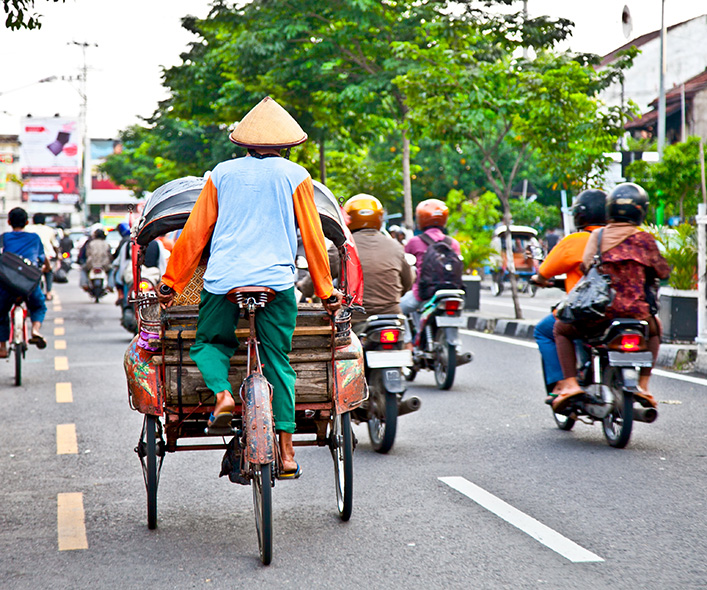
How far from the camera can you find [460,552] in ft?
14.8

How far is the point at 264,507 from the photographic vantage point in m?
4.14

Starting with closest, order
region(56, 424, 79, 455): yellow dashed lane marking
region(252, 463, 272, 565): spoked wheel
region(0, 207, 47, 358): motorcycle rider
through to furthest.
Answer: region(252, 463, 272, 565): spoked wheel < region(56, 424, 79, 455): yellow dashed lane marking < region(0, 207, 47, 358): motorcycle rider

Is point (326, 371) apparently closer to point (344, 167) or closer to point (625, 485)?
point (625, 485)

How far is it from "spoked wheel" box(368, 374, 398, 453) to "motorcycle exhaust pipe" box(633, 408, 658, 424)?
150cm

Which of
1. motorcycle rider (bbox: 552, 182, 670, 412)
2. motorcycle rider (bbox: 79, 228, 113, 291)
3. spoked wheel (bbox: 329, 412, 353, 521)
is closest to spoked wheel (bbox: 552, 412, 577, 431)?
motorcycle rider (bbox: 552, 182, 670, 412)

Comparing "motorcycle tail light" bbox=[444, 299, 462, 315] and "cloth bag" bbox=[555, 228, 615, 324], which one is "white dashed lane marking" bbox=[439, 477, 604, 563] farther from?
"motorcycle tail light" bbox=[444, 299, 462, 315]

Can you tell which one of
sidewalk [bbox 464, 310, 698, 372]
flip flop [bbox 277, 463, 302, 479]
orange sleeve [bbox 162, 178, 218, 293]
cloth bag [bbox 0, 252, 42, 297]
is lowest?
sidewalk [bbox 464, 310, 698, 372]

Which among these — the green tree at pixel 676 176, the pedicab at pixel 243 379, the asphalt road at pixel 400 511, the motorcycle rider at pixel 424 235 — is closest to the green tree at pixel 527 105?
the motorcycle rider at pixel 424 235

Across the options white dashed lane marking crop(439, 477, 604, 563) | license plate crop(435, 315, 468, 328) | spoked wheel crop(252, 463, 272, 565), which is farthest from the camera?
license plate crop(435, 315, 468, 328)

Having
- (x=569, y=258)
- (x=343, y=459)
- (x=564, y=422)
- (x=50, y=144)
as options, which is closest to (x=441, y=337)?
(x=564, y=422)

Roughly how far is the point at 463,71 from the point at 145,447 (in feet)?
42.7

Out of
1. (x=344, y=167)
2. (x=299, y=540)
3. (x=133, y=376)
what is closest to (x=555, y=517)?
(x=299, y=540)

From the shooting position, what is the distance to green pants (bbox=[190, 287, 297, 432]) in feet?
14.7

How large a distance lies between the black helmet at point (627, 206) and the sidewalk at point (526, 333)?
4625mm
